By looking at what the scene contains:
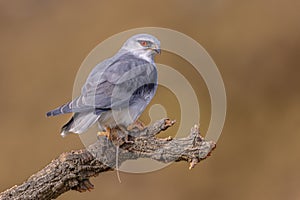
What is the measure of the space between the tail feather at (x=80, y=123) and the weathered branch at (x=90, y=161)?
14cm

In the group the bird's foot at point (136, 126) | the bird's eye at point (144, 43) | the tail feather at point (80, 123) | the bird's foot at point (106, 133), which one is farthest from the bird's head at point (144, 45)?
the tail feather at point (80, 123)

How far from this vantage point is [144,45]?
3166mm

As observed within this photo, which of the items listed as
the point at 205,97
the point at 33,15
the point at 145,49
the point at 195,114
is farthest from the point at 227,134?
the point at 145,49

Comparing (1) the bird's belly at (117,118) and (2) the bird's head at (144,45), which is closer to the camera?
(1) the bird's belly at (117,118)

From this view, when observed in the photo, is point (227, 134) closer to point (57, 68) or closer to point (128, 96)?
point (57, 68)

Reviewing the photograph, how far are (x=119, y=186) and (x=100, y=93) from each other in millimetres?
3176

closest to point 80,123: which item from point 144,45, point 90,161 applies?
point 90,161

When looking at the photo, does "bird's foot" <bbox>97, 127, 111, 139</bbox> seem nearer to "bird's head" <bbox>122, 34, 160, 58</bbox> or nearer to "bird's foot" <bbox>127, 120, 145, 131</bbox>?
"bird's foot" <bbox>127, 120, 145, 131</bbox>

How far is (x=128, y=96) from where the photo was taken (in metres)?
2.80

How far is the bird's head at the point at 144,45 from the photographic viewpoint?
3.16 metres

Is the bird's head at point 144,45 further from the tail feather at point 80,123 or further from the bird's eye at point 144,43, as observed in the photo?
the tail feather at point 80,123

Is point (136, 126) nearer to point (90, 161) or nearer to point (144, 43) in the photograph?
point (90, 161)

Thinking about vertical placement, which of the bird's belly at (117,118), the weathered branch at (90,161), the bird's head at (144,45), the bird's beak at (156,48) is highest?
the bird's head at (144,45)

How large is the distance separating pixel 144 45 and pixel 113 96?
1.78 feet
